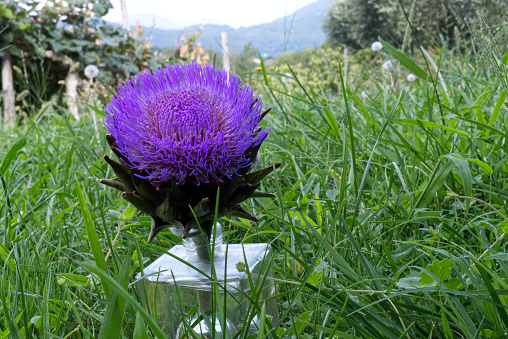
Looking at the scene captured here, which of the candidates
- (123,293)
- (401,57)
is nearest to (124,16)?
(401,57)

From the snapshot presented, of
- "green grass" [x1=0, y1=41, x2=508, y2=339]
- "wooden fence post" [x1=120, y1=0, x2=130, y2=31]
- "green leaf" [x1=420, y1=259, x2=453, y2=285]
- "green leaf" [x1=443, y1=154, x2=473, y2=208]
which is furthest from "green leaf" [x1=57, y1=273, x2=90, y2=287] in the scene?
"wooden fence post" [x1=120, y1=0, x2=130, y2=31]

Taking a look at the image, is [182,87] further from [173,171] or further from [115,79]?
[115,79]

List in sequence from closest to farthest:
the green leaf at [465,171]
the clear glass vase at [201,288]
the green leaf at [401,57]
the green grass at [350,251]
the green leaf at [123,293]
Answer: the green leaf at [123,293]
the green grass at [350,251]
the clear glass vase at [201,288]
the green leaf at [465,171]
the green leaf at [401,57]

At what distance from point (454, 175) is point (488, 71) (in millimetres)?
1302

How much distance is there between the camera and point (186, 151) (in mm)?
722

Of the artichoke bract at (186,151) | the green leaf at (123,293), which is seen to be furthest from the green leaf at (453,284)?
the green leaf at (123,293)

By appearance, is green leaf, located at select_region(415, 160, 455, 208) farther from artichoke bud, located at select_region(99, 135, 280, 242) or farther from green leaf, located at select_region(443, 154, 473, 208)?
artichoke bud, located at select_region(99, 135, 280, 242)

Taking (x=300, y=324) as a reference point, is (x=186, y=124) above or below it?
above

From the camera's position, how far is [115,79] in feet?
18.2

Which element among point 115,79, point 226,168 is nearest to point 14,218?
point 226,168

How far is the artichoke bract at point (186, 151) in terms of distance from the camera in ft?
2.38

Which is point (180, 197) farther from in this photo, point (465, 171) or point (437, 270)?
point (465, 171)

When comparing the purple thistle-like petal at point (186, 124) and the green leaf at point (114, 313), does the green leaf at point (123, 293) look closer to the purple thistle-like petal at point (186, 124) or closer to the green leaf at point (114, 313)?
the green leaf at point (114, 313)

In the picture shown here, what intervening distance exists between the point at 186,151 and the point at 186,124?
2.0 inches
